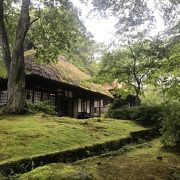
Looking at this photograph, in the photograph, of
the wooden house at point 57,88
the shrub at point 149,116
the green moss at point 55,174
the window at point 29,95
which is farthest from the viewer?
the window at point 29,95

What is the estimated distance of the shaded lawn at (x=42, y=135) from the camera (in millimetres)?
7422

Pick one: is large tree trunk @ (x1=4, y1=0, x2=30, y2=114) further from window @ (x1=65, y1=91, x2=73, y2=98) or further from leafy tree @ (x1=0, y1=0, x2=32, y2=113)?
window @ (x1=65, y1=91, x2=73, y2=98)

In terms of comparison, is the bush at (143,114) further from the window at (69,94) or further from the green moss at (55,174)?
the green moss at (55,174)

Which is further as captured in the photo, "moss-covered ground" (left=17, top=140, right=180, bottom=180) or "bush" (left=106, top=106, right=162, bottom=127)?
"bush" (left=106, top=106, right=162, bottom=127)

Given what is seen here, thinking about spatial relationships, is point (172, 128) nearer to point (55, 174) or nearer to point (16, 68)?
point (55, 174)

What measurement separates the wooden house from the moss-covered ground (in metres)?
10.4

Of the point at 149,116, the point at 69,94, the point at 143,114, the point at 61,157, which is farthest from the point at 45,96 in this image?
the point at 61,157

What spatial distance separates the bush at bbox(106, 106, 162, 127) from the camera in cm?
1576

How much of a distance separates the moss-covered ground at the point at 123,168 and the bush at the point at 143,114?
22.4 feet

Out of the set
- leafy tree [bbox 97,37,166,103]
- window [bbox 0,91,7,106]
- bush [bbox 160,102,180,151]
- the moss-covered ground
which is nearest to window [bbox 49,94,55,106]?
window [bbox 0,91,7,106]

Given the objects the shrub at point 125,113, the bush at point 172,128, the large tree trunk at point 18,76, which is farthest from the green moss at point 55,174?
the shrub at point 125,113

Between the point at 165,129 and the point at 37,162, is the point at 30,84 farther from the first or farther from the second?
the point at 37,162

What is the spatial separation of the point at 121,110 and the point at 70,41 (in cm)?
513

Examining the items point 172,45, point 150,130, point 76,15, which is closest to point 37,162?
point 172,45
